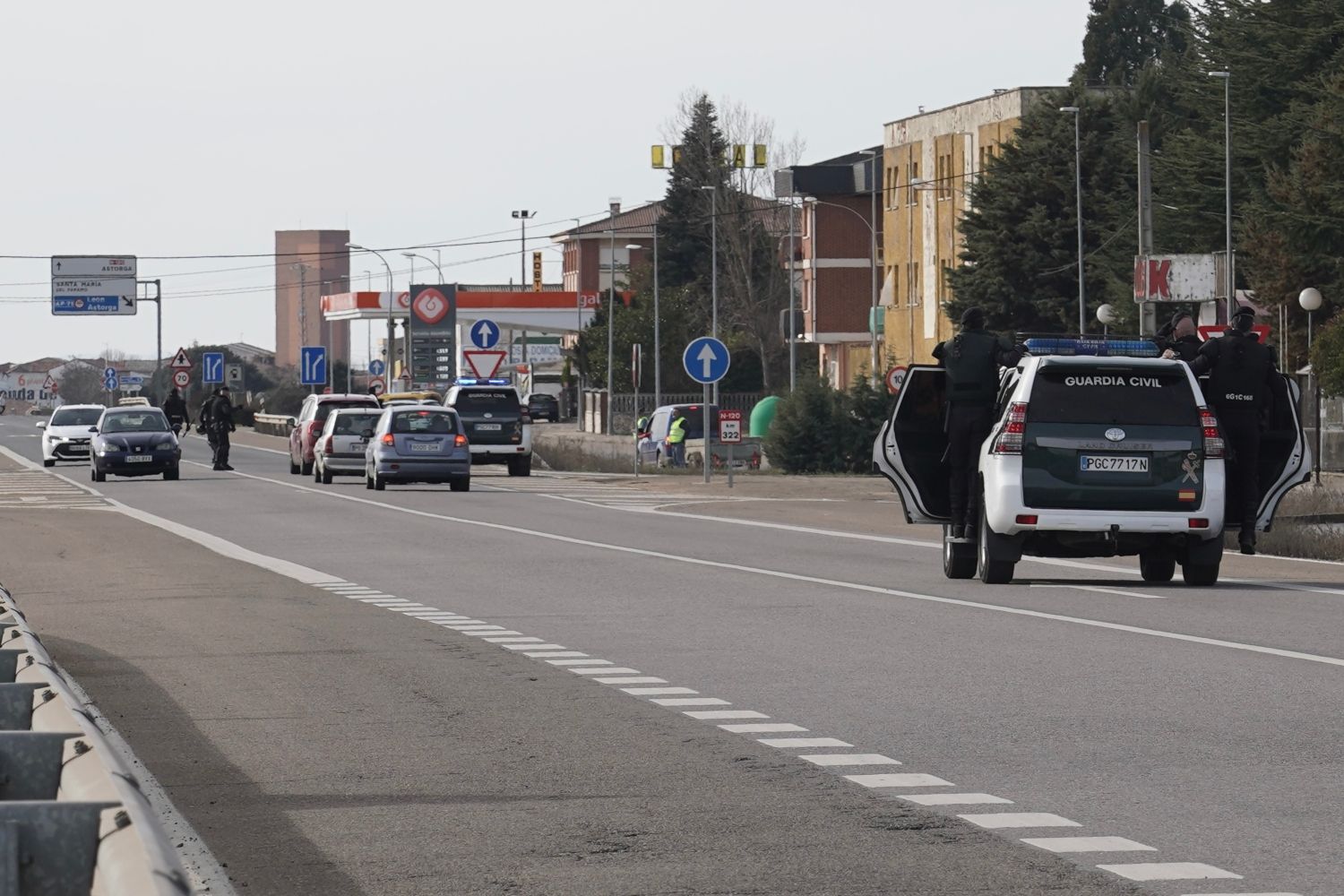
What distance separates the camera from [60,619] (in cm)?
1728

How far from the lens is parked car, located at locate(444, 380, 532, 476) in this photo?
5272cm

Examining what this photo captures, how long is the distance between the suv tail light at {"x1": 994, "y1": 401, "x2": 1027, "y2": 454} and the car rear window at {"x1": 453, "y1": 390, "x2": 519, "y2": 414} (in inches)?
1331

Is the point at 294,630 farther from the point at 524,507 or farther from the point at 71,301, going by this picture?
the point at 71,301

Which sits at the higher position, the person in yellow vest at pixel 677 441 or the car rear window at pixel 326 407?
the car rear window at pixel 326 407

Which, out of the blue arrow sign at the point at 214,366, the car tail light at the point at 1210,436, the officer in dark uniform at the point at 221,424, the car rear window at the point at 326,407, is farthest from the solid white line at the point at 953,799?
the blue arrow sign at the point at 214,366

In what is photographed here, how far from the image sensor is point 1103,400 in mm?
19156

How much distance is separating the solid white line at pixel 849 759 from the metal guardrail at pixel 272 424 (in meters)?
84.0

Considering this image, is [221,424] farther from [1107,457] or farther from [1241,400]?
[1107,457]

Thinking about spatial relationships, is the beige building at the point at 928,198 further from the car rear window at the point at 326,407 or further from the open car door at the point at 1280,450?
the open car door at the point at 1280,450

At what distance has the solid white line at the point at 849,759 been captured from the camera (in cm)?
991

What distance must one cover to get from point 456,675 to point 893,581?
775 cm

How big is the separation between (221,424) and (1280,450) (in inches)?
1432

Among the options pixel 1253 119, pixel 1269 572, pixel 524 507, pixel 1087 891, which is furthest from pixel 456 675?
pixel 1253 119

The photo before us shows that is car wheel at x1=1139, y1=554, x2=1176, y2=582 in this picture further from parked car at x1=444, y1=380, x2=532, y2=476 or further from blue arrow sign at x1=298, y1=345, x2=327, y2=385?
blue arrow sign at x1=298, y1=345, x2=327, y2=385
